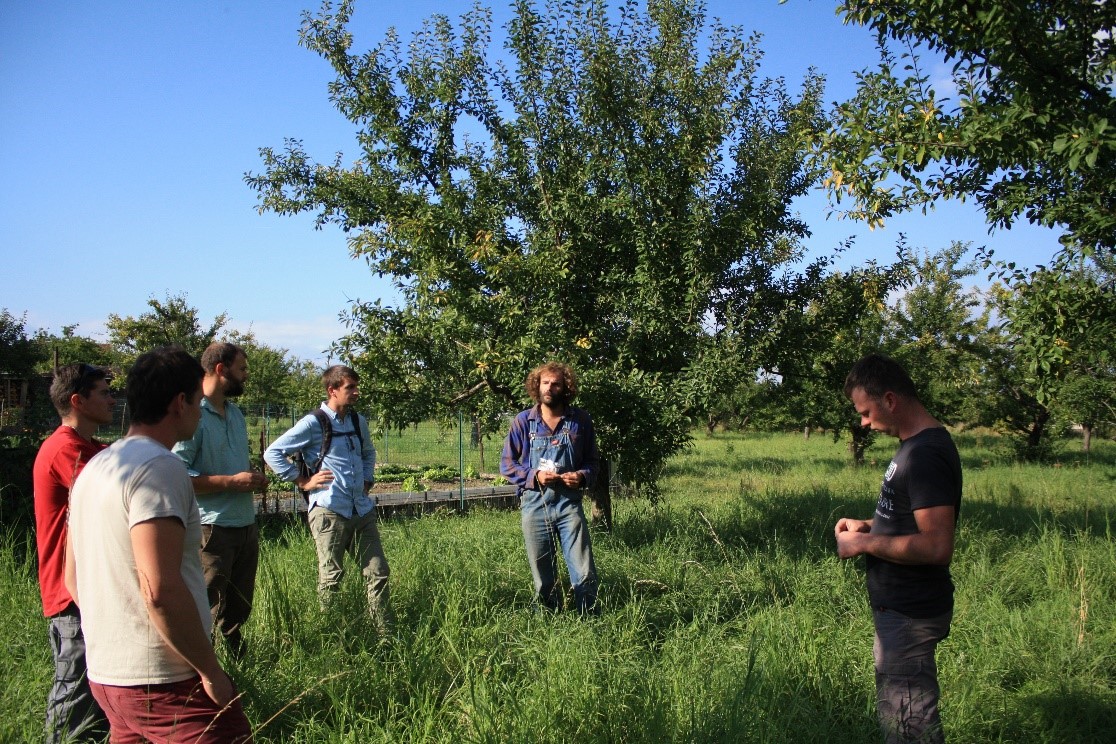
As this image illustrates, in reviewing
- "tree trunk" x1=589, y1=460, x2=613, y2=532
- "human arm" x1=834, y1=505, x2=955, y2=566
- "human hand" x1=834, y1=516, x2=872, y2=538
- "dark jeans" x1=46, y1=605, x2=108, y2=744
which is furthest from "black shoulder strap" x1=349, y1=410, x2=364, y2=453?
"tree trunk" x1=589, y1=460, x2=613, y2=532

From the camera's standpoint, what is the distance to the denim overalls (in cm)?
471

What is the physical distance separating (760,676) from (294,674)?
221 centimetres

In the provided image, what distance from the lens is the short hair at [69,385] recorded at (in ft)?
10.3

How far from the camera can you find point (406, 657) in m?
3.69

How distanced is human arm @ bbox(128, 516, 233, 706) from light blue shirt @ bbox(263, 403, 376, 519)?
8.14 ft

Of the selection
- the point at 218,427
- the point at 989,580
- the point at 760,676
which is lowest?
the point at 989,580

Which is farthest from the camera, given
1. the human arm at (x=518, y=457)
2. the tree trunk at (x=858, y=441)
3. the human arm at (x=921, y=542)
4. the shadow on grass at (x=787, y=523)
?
the tree trunk at (x=858, y=441)

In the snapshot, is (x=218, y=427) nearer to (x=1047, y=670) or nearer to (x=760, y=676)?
(x=760, y=676)

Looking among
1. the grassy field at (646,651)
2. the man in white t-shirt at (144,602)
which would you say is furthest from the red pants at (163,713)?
the grassy field at (646,651)

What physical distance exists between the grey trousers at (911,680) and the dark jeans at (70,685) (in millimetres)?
2921

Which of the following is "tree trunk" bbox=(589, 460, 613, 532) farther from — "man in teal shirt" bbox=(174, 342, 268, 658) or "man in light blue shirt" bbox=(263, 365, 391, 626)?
"man in teal shirt" bbox=(174, 342, 268, 658)

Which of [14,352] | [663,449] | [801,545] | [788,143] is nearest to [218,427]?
[663,449]

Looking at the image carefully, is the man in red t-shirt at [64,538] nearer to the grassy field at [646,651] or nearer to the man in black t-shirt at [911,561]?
the grassy field at [646,651]

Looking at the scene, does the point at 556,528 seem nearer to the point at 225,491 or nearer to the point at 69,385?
the point at 225,491
